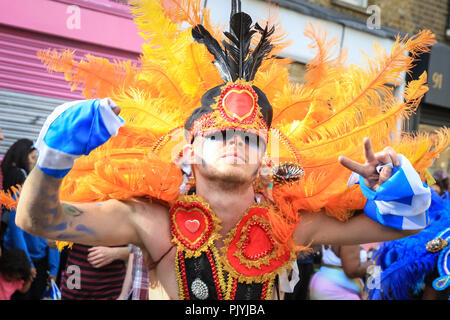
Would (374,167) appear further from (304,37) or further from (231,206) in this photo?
(304,37)

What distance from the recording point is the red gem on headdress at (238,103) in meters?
2.04

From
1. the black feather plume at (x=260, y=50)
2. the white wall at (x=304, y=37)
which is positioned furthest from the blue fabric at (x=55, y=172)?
the white wall at (x=304, y=37)

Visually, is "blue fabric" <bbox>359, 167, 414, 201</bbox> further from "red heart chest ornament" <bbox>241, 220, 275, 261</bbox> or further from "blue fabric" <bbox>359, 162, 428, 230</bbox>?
"red heart chest ornament" <bbox>241, 220, 275, 261</bbox>

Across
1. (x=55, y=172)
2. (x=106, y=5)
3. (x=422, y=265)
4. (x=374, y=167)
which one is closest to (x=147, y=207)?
(x=55, y=172)

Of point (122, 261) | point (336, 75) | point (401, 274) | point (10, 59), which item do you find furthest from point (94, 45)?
point (401, 274)

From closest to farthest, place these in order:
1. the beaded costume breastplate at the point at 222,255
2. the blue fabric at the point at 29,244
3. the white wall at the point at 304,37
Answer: the beaded costume breastplate at the point at 222,255
the blue fabric at the point at 29,244
the white wall at the point at 304,37

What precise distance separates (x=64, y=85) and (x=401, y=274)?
394 cm

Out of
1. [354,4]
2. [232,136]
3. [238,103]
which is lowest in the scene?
[232,136]

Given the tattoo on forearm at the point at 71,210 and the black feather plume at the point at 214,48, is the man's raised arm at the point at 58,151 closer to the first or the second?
the tattoo on forearm at the point at 71,210

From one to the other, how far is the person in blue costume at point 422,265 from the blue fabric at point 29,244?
2512mm

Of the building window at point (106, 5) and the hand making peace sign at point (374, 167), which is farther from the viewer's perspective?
the building window at point (106, 5)

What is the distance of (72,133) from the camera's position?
1.53 meters

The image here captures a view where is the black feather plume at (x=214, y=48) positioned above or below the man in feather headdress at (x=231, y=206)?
above

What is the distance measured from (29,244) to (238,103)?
8.70 feet
